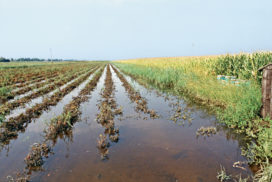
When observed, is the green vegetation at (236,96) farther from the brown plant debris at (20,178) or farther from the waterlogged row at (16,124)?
the waterlogged row at (16,124)

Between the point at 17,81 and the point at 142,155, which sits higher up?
the point at 17,81

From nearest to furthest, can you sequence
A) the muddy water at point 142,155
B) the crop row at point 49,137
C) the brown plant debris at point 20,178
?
the brown plant debris at point 20,178 → the muddy water at point 142,155 → the crop row at point 49,137

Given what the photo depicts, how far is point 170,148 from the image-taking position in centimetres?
385

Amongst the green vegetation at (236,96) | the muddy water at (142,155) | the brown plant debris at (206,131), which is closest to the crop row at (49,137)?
the muddy water at (142,155)

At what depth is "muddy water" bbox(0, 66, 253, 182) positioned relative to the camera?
2947mm

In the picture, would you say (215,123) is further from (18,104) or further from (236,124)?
(18,104)

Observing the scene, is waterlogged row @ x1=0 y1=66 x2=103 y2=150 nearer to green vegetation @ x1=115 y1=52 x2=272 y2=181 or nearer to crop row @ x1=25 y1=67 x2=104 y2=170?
crop row @ x1=25 y1=67 x2=104 y2=170

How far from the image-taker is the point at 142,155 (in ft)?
11.7

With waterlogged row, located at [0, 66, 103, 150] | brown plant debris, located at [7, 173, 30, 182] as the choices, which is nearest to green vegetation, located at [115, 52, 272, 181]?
brown plant debris, located at [7, 173, 30, 182]

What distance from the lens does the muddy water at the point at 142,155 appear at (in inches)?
116

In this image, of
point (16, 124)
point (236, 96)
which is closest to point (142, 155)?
point (236, 96)

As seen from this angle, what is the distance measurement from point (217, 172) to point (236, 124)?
2.18 metres

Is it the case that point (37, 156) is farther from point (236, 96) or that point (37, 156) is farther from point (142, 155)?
point (236, 96)

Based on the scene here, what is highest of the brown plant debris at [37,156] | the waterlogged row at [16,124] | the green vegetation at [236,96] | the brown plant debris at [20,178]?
the green vegetation at [236,96]
